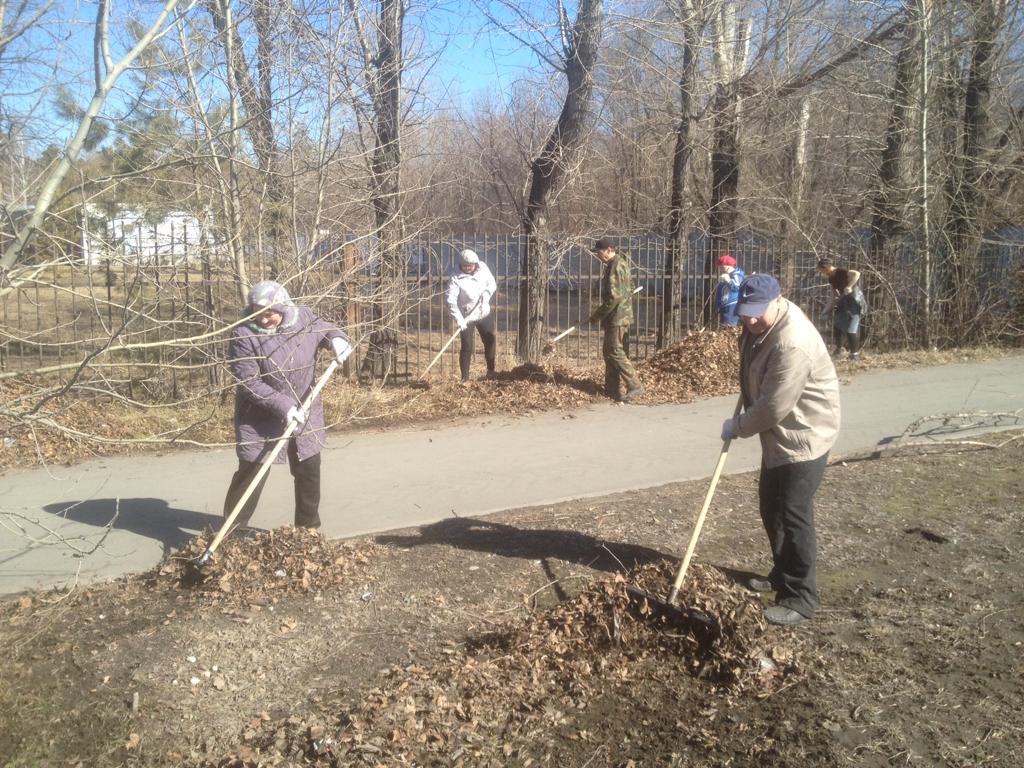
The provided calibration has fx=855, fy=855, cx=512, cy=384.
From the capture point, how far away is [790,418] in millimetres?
4480

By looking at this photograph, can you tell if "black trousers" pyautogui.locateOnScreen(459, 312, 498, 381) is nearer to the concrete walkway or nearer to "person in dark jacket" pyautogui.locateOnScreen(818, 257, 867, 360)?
the concrete walkway

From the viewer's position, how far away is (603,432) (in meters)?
8.71

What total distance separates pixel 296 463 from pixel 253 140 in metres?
4.75

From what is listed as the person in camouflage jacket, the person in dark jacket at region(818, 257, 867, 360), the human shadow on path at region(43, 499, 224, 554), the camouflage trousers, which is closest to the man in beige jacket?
the human shadow on path at region(43, 499, 224, 554)

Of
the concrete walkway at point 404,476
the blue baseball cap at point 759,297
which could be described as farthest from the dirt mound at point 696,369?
the blue baseball cap at point 759,297

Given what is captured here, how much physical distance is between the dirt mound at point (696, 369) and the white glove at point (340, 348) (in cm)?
538

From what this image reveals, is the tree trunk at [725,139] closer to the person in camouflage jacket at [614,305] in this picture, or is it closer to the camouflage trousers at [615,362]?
the camouflage trousers at [615,362]

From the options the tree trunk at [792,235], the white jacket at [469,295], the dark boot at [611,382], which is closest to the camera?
the dark boot at [611,382]

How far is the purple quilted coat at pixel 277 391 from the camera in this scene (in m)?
5.12

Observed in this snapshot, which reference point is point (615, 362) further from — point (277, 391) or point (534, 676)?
point (534, 676)

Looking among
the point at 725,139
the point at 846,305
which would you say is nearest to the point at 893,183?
the point at 725,139

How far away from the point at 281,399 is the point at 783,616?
313 cm

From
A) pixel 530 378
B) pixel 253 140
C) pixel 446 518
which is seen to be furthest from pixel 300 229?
pixel 446 518

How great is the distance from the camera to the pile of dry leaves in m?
3.44
